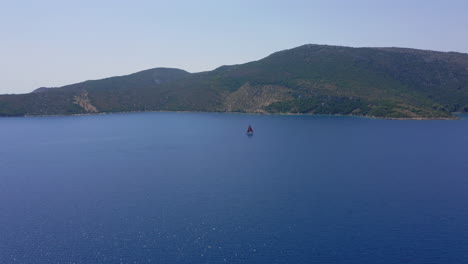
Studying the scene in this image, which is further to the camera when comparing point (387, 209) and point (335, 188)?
point (335, 188)

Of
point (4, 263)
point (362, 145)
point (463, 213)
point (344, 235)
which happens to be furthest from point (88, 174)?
point (362, 145)

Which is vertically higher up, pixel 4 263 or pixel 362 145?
pixel 362 145

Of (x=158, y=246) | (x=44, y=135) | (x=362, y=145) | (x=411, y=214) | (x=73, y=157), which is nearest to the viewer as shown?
(x=158, y=246)

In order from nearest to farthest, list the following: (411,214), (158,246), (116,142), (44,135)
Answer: (158,246)
(411,214)
(116,142)
(44,135)

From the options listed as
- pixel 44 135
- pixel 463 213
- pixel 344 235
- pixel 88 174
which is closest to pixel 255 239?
pixel 344 235

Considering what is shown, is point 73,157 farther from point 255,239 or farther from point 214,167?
point 255,239

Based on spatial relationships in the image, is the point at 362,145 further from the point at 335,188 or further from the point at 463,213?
the point at 463,213
